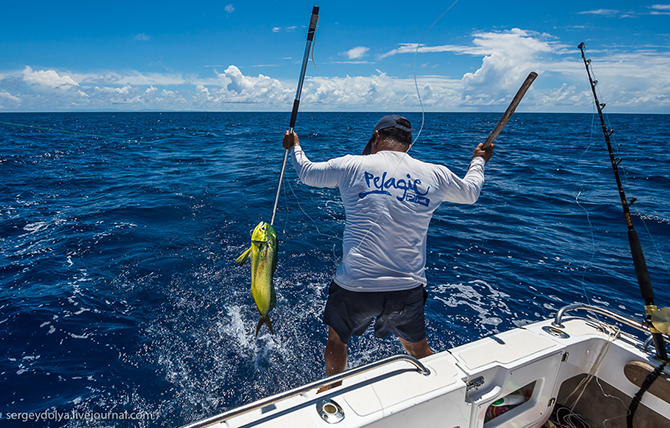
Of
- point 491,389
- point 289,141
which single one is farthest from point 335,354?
point 289,141

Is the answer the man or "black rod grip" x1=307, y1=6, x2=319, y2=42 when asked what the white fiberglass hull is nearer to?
the man

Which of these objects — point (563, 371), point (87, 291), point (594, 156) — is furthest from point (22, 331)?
point (594, 156)

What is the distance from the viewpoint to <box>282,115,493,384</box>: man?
248 centimetres

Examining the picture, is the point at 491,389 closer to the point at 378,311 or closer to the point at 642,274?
the point at 378,311

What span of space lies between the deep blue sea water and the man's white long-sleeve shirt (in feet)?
6.74

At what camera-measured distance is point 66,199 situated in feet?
33.3

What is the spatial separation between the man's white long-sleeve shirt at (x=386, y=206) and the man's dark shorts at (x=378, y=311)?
8cm

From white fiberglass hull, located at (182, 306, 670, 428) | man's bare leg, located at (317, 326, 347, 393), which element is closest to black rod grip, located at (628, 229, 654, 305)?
white fiberglass hull, located at (182, 306, 670, 428)

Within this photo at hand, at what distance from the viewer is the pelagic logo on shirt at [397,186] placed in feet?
8.07

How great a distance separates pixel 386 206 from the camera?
2473 millimetres

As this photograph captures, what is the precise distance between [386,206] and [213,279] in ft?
13.9
